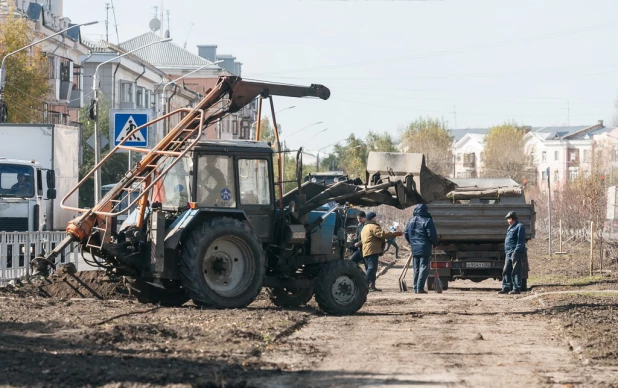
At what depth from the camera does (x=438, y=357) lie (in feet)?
37.3

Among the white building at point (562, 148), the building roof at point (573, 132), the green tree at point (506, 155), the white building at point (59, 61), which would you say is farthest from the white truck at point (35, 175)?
the building roof at point (573, 132)

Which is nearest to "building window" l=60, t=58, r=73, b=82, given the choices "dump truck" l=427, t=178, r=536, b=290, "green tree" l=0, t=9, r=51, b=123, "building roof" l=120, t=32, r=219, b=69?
"green tree" l=0, t=9, r=51, b=123

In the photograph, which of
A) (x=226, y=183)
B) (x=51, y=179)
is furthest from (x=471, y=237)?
(x=51, y=179)

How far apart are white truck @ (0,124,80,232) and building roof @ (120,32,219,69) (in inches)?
2528

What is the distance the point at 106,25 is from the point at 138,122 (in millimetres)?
58920

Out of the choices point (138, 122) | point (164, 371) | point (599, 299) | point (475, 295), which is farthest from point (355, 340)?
point (138, 122)

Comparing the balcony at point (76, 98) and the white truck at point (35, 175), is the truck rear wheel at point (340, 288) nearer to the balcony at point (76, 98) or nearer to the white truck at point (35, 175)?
the white truck at point (35, 175)

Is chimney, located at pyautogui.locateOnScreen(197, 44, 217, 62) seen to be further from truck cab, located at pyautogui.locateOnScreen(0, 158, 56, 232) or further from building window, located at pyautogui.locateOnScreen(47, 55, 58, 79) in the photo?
truck cab, located at pyautogui.locateOnScreen(0, 158, 56, 232)

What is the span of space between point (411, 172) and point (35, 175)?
10892mm

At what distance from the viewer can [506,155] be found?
114562mm

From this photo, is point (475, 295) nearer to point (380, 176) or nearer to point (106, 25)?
point (380, 176)

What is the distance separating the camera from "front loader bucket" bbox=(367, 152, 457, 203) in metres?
17.5

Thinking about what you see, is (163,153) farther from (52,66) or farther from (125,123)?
(52,66)

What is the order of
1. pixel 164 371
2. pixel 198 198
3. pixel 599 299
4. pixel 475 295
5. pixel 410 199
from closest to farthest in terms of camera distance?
pixel 164 371, pixel 198 198, pixel 410 199, pixel 599 299, pixel 475 295
